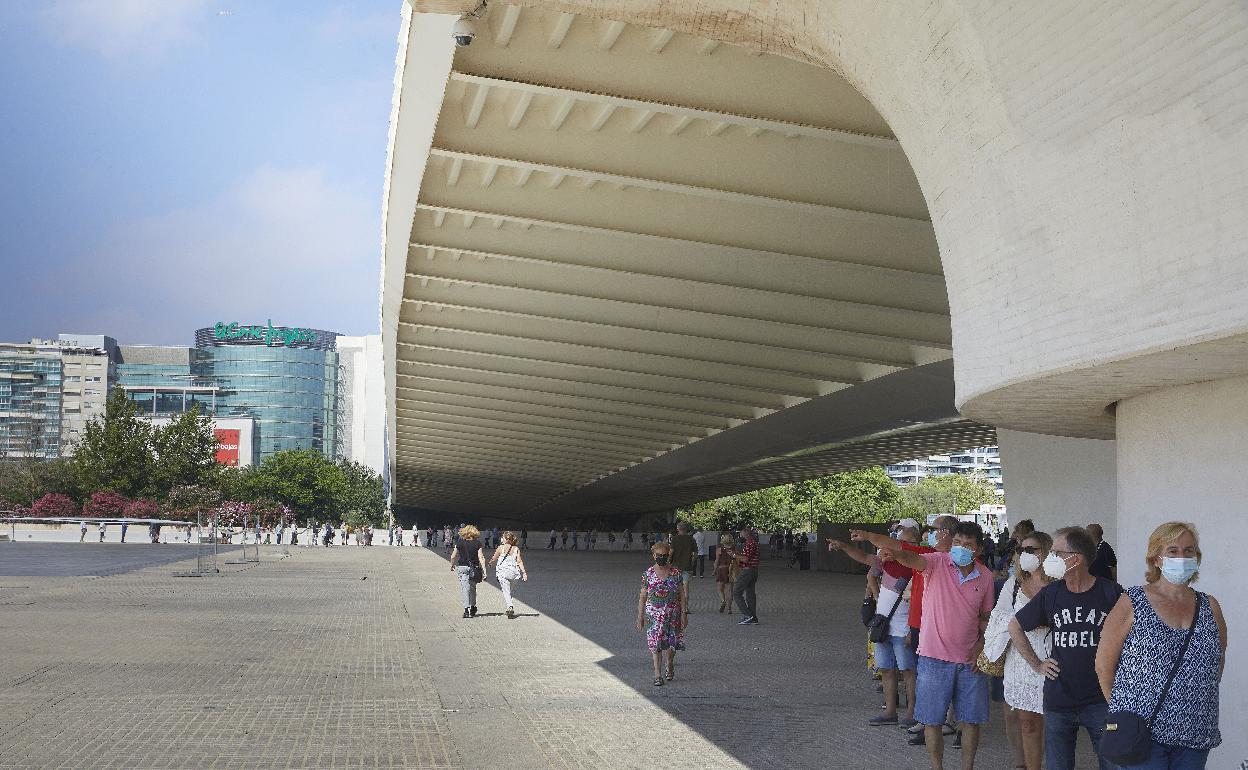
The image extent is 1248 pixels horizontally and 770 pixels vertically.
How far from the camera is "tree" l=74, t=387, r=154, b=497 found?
70.8 m

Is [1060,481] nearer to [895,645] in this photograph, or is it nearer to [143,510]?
[895,645]

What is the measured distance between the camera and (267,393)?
161 m

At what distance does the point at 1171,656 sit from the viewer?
184 inches

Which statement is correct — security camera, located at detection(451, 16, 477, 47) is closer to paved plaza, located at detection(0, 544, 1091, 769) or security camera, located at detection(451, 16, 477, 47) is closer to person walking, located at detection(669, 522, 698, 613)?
paved plaza, located at detection(0, 544, 1091, 769)

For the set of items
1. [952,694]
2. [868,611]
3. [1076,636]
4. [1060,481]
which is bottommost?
[952,694]

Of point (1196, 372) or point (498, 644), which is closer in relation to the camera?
point (1196, 372)

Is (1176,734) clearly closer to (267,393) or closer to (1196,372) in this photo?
(1196,372)

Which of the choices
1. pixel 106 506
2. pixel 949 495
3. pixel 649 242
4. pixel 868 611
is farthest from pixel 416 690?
pixel 949 495

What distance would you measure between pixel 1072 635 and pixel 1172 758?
47.6 inches

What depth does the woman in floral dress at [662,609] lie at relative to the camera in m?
11.2

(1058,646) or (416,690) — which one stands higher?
(1058,646)

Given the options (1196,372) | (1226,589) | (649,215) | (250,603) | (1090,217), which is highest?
(649,215)

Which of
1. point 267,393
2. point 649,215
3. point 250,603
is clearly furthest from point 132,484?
point 267,393

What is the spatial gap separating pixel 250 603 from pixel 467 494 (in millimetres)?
53051
